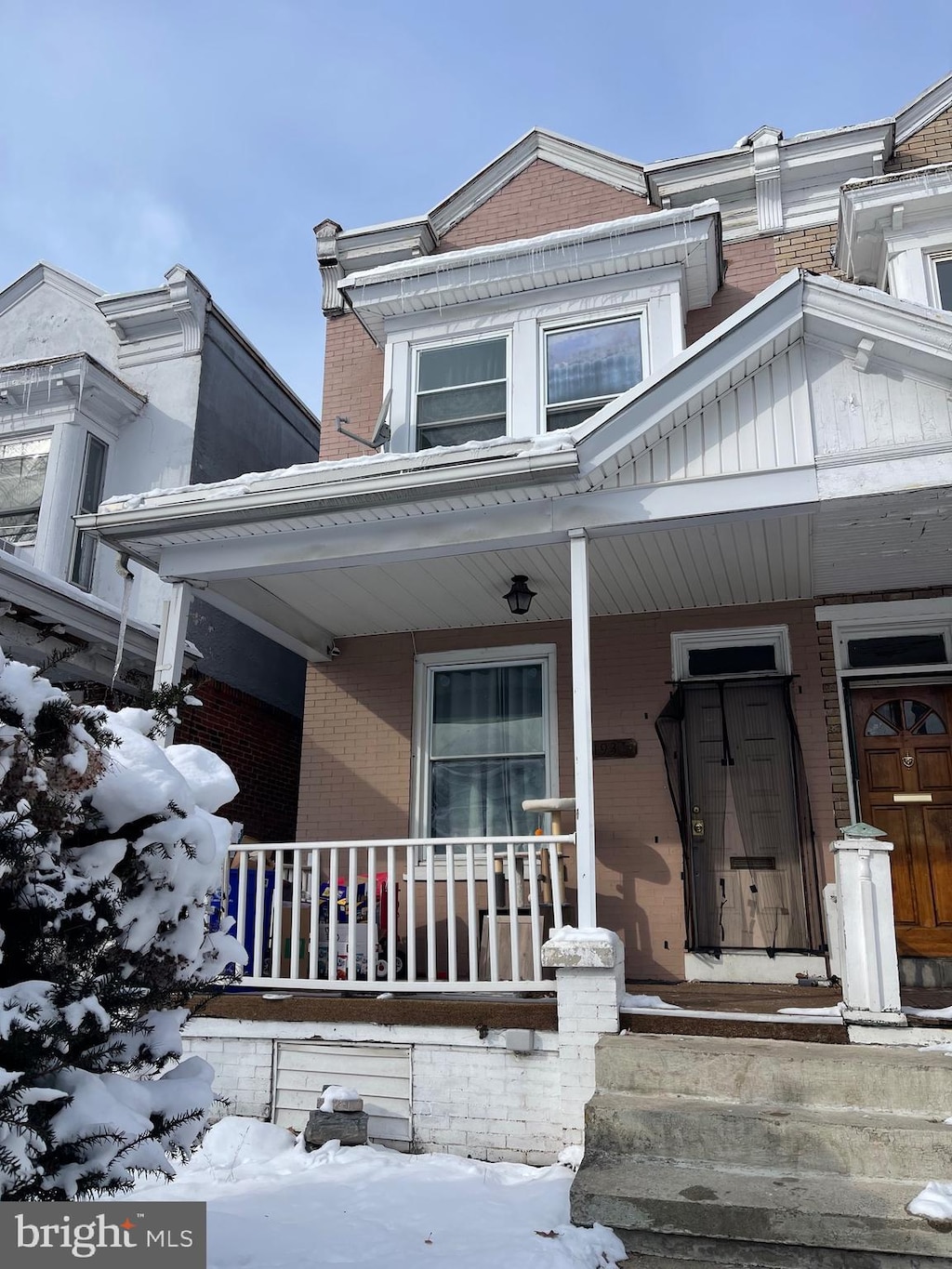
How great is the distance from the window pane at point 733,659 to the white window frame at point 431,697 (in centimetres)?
114

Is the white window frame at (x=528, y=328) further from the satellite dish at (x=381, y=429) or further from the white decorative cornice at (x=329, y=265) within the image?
the white decorative cornice at (x=329, y=265)

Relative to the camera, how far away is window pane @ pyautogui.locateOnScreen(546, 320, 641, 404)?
25.1 feet

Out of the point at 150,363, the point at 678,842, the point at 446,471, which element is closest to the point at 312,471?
the point at 446,471

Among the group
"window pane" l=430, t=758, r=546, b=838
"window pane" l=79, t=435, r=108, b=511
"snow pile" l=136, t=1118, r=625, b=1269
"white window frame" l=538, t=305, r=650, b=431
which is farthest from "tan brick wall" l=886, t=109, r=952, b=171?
"snow pile" l=136, t=1118, r=625, b=1269

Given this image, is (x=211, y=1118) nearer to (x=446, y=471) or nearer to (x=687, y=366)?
(x=446, y=471)

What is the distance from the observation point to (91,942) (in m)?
2.41

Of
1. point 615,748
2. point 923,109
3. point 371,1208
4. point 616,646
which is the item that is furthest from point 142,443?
point 923,109

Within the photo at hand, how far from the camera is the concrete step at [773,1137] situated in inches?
149

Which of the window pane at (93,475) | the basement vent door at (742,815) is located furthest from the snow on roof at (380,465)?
the window pane at (93,475)

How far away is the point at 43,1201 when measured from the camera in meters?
2.24

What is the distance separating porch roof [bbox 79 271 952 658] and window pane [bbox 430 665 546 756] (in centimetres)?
144

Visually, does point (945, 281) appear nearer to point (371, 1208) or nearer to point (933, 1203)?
point (933, 1203)

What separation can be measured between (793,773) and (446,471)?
11.2 feet

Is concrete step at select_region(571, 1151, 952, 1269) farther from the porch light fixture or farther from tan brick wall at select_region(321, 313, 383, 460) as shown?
tan brick wall at select_region(321, 313, 383, 460)
